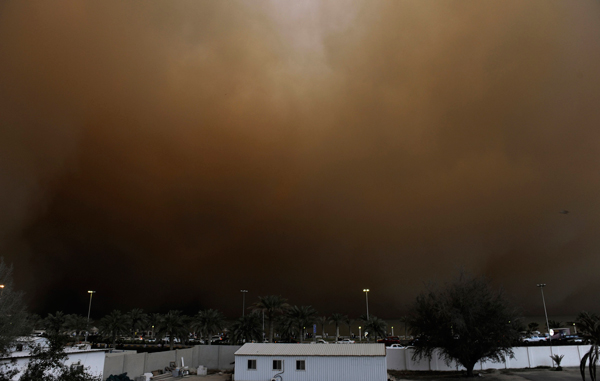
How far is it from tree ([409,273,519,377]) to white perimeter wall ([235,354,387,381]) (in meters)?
7.62

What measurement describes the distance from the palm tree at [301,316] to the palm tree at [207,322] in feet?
36.6

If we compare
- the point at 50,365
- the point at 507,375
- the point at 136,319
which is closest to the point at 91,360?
the point at 50,365

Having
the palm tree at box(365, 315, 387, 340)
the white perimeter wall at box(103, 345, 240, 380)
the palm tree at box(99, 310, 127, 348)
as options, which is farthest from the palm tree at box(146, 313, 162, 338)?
the palm tree at box(365, 315, 387, 340)

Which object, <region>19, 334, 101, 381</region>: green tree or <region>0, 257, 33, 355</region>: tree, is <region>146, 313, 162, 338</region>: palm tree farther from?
<region>19, 334, 101, 381</region>: green tree

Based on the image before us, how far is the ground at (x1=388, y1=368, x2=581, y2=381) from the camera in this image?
3731cm

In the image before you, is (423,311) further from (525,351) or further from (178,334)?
(178,334)

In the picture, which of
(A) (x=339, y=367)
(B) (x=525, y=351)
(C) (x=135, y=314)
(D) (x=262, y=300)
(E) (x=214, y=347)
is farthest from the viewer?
(C) (x=135, y=314)

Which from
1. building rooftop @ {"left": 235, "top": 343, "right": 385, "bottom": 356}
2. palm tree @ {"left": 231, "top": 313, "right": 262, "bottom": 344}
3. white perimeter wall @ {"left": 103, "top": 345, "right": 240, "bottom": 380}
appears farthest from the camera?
palm tree @ {"left": 231, "top": 313, "right": 262, "bottom": 344}

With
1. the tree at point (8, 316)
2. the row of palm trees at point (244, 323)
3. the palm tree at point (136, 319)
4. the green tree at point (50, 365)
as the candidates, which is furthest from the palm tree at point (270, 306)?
the green tree at point (50, 365)

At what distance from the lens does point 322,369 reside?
3672 cm

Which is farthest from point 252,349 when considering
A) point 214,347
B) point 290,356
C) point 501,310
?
point 501,310

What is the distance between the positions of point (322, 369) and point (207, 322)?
32.9 m

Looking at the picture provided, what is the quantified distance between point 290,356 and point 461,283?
1803 cm

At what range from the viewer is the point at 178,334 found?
208 ft
